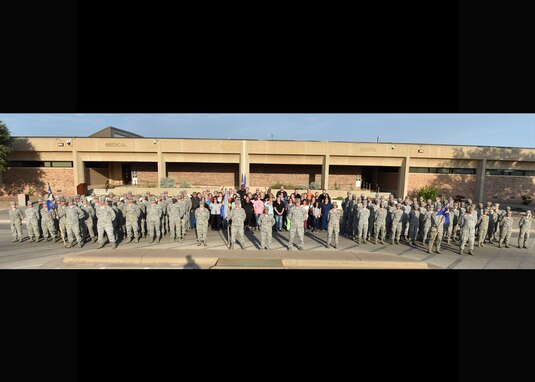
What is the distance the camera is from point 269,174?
27.5 metres

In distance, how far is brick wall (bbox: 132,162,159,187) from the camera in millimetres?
27922

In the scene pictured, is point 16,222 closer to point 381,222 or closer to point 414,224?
point 381,222

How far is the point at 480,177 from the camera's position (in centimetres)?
2533

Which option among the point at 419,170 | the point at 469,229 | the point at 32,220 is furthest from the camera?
the point at 419,170

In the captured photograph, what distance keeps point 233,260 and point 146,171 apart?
82.3ft

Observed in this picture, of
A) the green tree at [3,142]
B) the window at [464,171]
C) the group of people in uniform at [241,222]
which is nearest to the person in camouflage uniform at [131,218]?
the group of people in uniform at [241,222]

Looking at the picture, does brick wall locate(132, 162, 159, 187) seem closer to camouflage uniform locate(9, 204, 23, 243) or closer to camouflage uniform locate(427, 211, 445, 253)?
camouflage uniform locate(9, 204, 23, 243)

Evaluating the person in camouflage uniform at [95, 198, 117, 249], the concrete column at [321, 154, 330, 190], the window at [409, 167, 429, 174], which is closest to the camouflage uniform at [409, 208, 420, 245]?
the person in camouflage uniform at [95, 198, 117, 249]

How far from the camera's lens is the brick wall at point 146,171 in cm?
2792

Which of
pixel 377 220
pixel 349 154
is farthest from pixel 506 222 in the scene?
pixel 349 154

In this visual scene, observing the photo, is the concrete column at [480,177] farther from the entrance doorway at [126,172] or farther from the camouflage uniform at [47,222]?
the entrance doorway at [126,172]

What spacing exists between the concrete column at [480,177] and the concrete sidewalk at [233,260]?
999 inches

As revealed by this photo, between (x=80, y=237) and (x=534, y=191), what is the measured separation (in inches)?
1579

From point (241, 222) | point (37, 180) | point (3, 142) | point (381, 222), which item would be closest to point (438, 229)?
point (381, 222)
